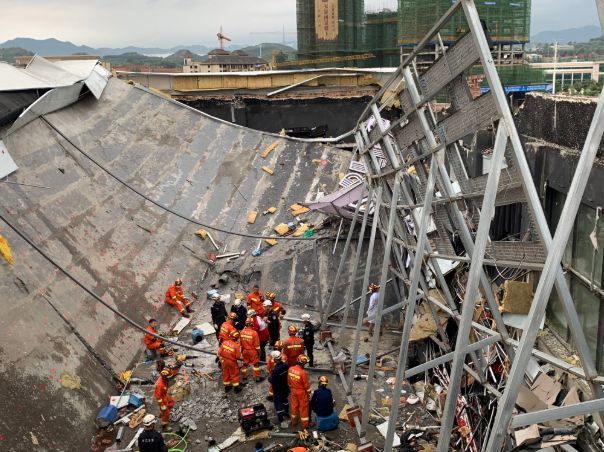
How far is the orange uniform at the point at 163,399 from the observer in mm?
8039

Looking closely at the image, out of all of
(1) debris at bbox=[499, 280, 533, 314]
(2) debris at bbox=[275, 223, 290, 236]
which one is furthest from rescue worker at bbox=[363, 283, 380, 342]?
(1) debris at bbox=[499, 280, 533, 314]

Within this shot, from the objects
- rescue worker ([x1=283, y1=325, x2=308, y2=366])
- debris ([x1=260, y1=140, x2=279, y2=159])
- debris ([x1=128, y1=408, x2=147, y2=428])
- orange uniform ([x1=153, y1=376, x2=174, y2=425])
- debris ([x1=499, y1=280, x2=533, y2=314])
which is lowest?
debris ([x1=128, y1=408, x2=147, y2=428])

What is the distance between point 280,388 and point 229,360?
3.42ft

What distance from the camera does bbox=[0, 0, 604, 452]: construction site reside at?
5.09 metres

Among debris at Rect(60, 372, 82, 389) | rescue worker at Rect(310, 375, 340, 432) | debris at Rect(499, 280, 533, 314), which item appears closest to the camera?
debris at Rect(499, 280, 533, 314)

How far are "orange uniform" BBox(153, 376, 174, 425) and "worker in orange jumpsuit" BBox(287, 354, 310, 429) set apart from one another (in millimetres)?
1843

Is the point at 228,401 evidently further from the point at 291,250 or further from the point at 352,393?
the point at 291,250

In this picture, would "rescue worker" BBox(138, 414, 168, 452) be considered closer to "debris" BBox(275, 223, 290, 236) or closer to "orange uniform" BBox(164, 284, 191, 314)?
"orange uniform" BBox(164, 284, 191, 314)

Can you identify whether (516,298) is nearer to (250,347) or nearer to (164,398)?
(250,347)

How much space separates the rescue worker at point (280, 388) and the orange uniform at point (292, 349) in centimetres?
20

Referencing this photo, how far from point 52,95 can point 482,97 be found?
501 inches

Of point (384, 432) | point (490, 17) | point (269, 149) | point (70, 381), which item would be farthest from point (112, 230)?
point (490, 17)

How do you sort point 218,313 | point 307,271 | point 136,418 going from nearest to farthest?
point 136,418, point 218,313, point 307,271

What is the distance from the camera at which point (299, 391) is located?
7.95 meters
